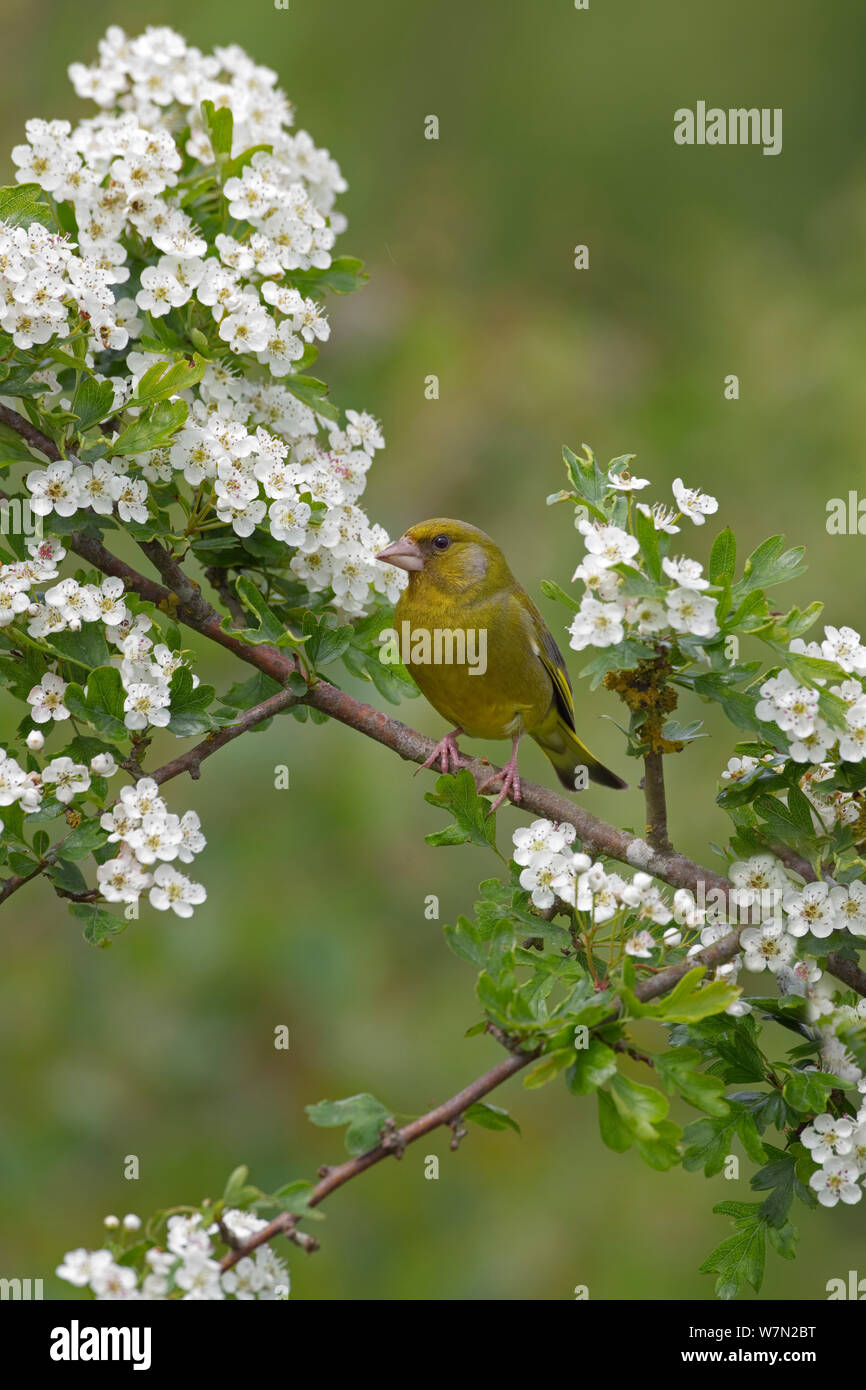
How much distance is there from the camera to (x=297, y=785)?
6.68m

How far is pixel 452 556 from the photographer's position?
449 cm

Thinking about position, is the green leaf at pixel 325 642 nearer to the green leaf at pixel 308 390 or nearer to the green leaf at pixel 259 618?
the green leaf at pixel 259 618

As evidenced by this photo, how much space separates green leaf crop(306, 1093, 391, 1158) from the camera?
2416mm

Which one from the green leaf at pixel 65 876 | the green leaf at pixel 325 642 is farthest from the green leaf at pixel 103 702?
the green leaf at pixel 325 642

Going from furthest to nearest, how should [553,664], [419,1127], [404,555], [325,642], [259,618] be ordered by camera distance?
[553,664] → [404,555] → [325,642] → [259,618] → [419,1127]

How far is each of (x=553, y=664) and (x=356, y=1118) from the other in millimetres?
2286

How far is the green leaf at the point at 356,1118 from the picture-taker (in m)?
2.42

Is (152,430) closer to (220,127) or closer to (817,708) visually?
(220,127)

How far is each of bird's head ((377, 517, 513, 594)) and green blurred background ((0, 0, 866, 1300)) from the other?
73.3 inches

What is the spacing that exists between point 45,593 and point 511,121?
6.69 meters

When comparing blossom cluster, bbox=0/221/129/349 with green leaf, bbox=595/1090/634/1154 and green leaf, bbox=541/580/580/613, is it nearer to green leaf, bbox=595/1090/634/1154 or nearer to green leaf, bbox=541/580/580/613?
green leaf, bbox=541/580/580/613

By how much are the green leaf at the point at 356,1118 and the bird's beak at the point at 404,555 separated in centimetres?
160

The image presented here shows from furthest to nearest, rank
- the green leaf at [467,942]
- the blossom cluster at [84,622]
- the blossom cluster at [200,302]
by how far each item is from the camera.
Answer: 1. the blossom cluster at [200,302]
2. the blossom cluster at [84,622]
3. the green leaf at [467,942]

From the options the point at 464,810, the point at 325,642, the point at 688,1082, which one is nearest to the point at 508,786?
the point at 464,810
